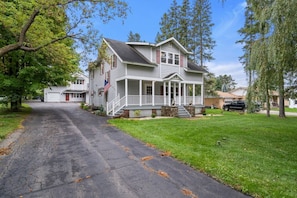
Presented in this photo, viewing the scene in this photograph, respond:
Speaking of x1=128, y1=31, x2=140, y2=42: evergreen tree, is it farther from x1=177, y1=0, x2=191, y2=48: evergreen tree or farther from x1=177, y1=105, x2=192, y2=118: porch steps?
x1=177, y1=105, x2=192, y2=118: porch steps

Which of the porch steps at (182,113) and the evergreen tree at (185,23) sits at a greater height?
the evergreen tree at (185,23)

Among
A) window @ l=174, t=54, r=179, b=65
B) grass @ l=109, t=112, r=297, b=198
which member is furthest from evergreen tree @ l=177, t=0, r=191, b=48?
grass @ l=109, t=112, r=297, b=198

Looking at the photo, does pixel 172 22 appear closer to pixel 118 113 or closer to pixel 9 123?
pixel 118 113

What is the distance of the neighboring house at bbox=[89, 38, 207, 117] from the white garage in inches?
943

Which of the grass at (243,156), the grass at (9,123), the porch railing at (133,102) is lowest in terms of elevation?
the grass at (243,156)

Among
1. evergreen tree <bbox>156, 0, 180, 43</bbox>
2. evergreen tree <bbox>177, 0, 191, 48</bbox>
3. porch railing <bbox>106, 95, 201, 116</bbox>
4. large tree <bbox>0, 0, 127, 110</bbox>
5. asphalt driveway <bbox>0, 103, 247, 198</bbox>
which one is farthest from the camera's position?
evergreen tree <bbox>156, 0, 180, 43</bbox>

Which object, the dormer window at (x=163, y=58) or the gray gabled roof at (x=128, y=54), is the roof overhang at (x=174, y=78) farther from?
the gray gabled roof at (x=128, y=54)

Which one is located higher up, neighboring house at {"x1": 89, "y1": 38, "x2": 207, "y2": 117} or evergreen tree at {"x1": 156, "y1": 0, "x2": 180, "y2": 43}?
evergreen tree at {"x1": 156, "y1": 0, "x2": 180, "y2": 43}

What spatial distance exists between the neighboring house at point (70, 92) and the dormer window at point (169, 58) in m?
26.4

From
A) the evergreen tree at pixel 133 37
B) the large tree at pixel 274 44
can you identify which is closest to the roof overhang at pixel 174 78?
the large tree at pixel 274 44

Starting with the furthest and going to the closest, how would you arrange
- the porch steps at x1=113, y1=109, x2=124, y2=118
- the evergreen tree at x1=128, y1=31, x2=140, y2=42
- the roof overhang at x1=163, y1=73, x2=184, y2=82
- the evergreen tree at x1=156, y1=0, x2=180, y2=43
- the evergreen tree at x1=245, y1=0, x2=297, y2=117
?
the evergreen tree at x1=128, y1=31, x2=140, y2=42
the evergreen tree at x1=156, y1=0, x2=180, y2=43
the roof overhang at x1=163, y1=73, x2=184, y2=82
the porch steps at x1=113, y1=109, x2=124, y2=118
the evergreen tree at x1=245, y1=0, x2=297, y2=117

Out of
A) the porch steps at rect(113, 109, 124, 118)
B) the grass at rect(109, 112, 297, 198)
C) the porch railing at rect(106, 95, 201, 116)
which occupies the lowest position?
the grass at rect(109, 112, 297, 198)

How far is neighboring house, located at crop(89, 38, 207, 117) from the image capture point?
16.3 meters

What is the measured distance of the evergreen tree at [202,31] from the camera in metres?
27.6
